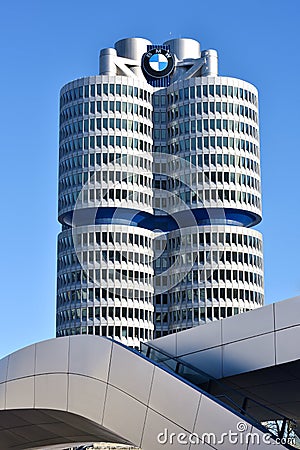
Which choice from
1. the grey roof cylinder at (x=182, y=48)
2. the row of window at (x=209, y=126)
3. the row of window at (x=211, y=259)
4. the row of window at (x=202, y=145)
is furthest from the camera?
the grey roof cylinder at (x=182, y=48)

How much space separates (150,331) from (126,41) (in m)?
51.4

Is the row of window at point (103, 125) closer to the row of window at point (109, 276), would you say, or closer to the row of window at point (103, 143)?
the row of window at point (103, 143)

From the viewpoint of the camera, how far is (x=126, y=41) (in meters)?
148

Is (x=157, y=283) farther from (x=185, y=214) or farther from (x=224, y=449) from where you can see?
(x=224, y=449)

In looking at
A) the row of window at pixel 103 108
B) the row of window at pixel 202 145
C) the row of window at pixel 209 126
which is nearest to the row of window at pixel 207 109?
the row of window at pixel 209 126

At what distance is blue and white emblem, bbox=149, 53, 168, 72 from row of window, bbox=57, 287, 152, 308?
39806 mm

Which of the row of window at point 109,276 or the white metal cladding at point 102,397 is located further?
the row of window at point 109,276

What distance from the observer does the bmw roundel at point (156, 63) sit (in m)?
145

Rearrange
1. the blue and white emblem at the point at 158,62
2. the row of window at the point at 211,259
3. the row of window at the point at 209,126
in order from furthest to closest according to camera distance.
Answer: the blue and white emblem at the point at 158,62, the row of window at the point at 209,126, the row of window at the point at 211,259

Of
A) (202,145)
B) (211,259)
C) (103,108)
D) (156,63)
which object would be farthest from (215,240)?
(156,63)

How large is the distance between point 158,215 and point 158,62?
2736 centimetres

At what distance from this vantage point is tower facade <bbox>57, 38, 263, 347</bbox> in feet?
418

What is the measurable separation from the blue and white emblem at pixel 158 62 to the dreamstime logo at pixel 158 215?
1704cm

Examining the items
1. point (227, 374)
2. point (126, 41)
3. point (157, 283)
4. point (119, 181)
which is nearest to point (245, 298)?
point (157, 283)
